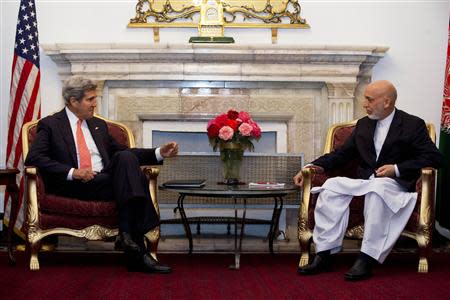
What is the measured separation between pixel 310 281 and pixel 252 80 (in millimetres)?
2383

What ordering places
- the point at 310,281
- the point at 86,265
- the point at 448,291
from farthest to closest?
1. the point at 86,265
2. the point at 310,281
3. the point at 448,291

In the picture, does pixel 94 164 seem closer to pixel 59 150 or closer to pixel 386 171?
pixel 59 150

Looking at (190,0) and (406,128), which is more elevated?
(190,0)

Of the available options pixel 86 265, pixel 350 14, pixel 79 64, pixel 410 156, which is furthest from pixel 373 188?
pixel 79 64

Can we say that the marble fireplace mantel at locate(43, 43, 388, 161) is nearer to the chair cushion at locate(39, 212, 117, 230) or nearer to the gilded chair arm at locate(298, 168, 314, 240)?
the gilded chair arm at locate(298, 168, 314, 240)

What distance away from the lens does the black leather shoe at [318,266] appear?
14.5 ft

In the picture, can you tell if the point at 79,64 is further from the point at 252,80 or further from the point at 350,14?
the point at 350,14

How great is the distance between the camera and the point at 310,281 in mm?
4176

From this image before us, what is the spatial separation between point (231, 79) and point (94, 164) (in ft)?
5.42

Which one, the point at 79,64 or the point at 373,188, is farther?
the point at 79,64

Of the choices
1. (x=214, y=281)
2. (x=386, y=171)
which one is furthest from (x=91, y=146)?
(x=386, y=171)

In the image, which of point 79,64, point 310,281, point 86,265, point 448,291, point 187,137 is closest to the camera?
point 448,291

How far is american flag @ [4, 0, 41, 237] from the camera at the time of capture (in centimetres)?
585

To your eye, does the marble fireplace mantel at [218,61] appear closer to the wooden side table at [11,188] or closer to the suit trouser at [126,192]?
the wooden side table at [11,188]
